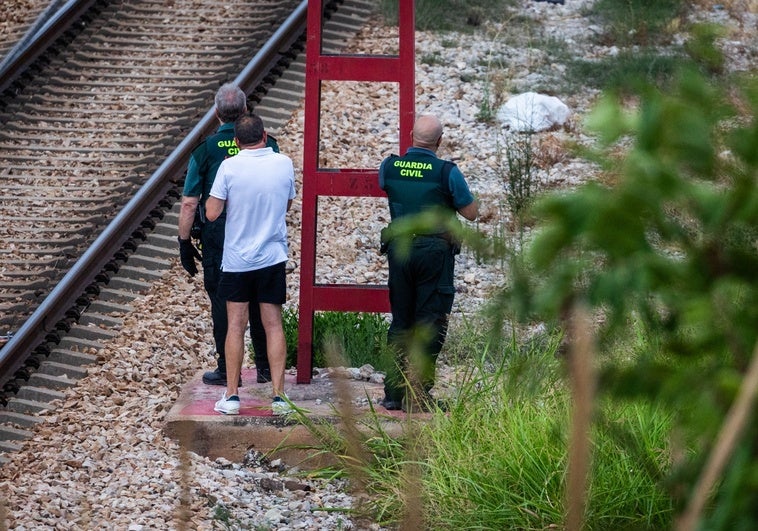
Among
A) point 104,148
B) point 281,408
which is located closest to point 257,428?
point 281,408

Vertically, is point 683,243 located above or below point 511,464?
above

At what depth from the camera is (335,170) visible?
7191mm

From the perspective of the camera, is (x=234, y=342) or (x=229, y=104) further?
(x=229, y=104)

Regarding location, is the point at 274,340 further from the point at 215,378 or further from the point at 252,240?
the point at 215,378

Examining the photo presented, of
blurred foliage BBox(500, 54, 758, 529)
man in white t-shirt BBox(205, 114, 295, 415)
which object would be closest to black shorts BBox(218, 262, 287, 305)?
man in white t-shirt BBox(205, 114, 295, 415)

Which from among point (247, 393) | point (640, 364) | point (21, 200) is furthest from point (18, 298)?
point (640, 364)

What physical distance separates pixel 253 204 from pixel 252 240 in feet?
0.67

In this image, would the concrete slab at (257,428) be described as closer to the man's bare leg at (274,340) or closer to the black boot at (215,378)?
the man's bare leg at (274,340)

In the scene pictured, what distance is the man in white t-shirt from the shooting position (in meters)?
6.64

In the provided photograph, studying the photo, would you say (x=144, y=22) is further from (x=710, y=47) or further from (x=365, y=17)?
(x=710, y=47)

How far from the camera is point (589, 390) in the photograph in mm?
1398

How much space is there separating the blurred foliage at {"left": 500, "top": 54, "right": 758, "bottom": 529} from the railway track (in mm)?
5681

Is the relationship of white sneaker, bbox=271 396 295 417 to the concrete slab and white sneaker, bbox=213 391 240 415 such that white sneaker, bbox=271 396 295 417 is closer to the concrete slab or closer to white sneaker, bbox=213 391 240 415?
the concrete slab

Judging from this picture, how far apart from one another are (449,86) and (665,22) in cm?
299
